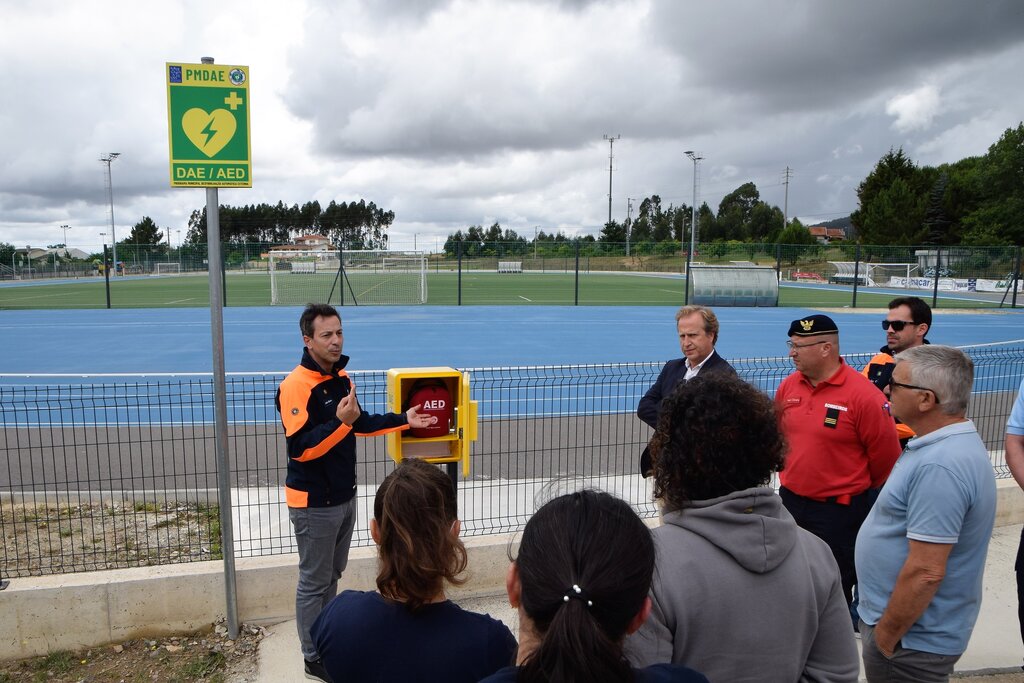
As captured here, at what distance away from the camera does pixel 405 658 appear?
1767mm

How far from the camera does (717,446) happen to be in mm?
1809

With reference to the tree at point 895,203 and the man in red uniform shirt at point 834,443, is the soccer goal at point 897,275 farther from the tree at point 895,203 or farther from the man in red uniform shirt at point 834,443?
the man in red uniform shirt at point 834,443

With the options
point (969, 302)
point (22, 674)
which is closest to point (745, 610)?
point (22, 674)

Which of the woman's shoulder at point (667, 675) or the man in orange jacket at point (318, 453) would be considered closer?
the woman's shoulder at point (667, 675)

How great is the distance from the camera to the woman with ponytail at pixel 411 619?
177cm

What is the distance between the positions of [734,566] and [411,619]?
32.5 inches

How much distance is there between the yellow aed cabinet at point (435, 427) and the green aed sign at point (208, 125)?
4.36 ft

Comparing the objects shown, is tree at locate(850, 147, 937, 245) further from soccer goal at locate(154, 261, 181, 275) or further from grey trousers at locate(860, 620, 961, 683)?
grey trousers at locate(860, 620, 961, 683)

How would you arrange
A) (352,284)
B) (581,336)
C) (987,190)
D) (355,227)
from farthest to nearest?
(355,227), (987,190), (352,284), (581,336)

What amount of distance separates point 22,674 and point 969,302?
34.2m

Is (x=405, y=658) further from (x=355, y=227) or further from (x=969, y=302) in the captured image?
(x=355, y=227)

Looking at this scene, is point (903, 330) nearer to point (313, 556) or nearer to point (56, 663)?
point (313, 556)

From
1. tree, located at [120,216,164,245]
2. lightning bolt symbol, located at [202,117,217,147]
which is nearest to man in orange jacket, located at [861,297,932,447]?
lightning bolt symbol, located at [202,117,217,147]

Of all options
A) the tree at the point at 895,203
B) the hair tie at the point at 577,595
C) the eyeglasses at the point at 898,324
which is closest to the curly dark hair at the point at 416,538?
the hair tie at the point at 577,595
